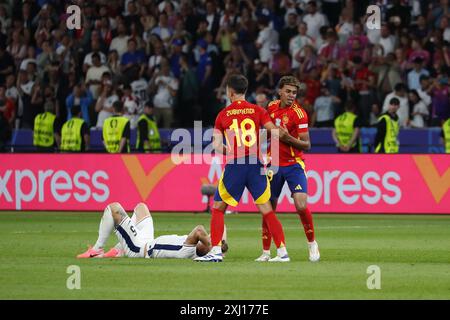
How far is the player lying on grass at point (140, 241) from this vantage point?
15102 mm

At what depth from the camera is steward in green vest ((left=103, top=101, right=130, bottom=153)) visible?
85.5 ft

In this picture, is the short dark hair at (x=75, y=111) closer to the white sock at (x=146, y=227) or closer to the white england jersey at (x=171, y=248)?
the white sock at (x=146, y=227)

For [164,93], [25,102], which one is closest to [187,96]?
[164,93]

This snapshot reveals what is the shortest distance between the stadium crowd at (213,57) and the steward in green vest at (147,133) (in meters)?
1.33

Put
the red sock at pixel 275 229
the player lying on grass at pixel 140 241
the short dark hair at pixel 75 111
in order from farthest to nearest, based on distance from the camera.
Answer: the short dark hair at pixel 75 111 < the player lying on grass at pixel 140 241 < the red sock at pixel 275 229

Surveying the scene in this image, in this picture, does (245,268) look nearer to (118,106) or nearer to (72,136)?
(118,106)

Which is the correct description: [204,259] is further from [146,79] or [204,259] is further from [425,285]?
→ [146,79]

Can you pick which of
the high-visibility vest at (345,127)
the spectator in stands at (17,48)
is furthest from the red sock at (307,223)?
the spectator in stands at (17,48)

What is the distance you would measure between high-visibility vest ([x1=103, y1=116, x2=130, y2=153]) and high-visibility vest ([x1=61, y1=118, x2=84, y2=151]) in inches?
31.3

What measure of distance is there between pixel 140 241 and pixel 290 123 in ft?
8.19

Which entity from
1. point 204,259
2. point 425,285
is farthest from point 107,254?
point 425,285

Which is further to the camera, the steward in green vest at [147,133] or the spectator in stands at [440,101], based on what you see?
the steward in green vest at [147,133]

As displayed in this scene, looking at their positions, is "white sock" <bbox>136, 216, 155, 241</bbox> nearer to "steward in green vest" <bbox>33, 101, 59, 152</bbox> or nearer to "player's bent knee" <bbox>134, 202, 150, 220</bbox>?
"player's bent knee" <bbox>134, 202, 150, 220</bbox>
